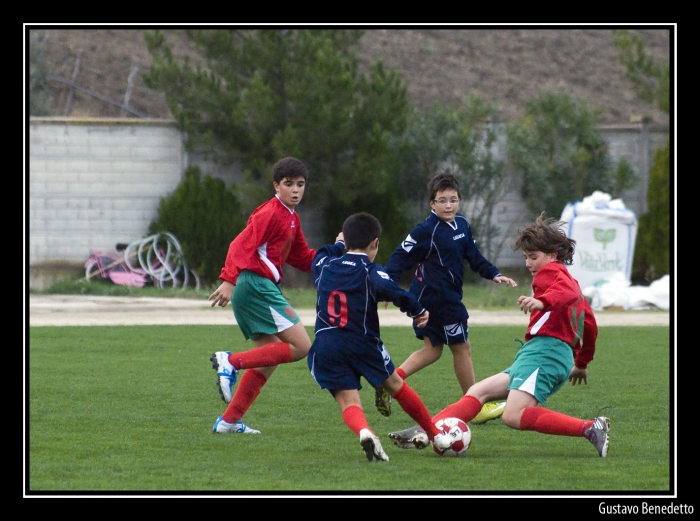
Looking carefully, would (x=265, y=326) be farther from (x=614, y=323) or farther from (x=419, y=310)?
(x=614, y=323)

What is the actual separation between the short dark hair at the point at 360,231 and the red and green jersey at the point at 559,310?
0.91m

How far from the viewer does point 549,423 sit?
5.76m

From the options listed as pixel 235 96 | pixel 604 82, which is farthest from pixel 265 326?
pixel 604 82

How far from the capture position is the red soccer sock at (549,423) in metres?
5.76

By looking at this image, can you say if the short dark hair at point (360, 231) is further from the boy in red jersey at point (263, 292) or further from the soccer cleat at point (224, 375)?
the soccer cleat at point (224, 375)

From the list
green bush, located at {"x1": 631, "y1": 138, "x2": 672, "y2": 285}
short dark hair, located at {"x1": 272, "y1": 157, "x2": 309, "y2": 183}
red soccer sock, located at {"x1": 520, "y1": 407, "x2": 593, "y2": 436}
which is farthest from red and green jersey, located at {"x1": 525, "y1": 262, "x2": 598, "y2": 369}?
green bush, located at {"x1": 631, "y1": 138, "x2": 672, "y2": 285}

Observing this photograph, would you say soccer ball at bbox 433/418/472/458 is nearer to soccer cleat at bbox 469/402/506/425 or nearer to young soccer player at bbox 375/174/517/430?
soccer cleat at bbox 469/402/506/425

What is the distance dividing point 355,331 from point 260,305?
981 millimetres

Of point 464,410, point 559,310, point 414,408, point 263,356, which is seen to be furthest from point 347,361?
point 559,310

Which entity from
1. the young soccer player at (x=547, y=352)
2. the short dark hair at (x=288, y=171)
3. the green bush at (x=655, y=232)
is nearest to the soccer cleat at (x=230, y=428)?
the young soccer player at (x=547, y=352)

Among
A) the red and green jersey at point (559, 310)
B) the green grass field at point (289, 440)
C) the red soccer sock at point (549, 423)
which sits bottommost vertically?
the green grass field at point (289, 440)

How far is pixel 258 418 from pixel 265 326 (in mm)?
884

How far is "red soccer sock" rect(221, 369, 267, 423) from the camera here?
6500mm
